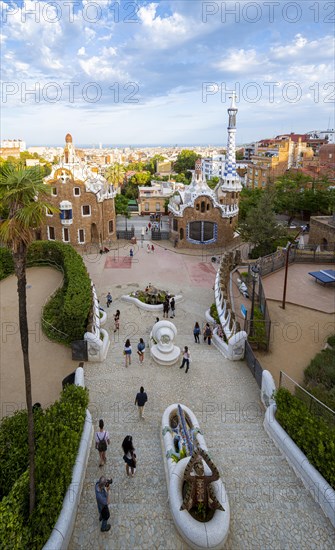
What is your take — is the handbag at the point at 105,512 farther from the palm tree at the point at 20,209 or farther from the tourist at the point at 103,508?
the palm tree at the point at 20,209

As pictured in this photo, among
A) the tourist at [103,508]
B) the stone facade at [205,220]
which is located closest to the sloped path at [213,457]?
the tourist at [103,508]

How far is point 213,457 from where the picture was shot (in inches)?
400

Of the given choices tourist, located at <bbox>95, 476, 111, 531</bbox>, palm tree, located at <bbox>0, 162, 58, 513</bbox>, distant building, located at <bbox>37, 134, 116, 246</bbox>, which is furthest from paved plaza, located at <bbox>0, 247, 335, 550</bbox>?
distant building, located at <bbox>37, 134, 116, 246</bbox>

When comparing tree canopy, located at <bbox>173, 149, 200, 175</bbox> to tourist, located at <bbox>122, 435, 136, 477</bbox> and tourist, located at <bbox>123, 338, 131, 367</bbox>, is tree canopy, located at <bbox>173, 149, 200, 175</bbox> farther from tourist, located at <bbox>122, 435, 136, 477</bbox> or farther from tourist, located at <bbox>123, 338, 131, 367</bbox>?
tourist, located at <bbox>122, 435, 136, 477</bbox>

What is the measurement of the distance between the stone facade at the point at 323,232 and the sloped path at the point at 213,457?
21.8 metres

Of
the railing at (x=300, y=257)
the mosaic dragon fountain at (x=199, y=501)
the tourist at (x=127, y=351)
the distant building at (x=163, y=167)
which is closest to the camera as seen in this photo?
the mosaic dragon fountain at (x=199, y=501)

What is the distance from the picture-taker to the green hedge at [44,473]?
7.10m

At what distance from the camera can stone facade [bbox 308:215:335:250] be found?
33281 millimetres

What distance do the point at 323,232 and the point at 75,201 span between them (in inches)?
951

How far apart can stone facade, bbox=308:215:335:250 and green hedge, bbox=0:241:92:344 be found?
878 inches

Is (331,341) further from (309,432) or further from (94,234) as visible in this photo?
(94,234)

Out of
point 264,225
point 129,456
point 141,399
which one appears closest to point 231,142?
point 264,225

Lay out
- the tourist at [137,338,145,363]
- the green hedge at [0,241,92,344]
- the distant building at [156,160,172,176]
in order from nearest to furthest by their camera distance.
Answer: the tourist at [137,338,145,363] → the green hedge at [0,241,92,344] → the distant building at [156,160,172,176]

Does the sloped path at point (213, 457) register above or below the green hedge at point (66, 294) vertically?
below
